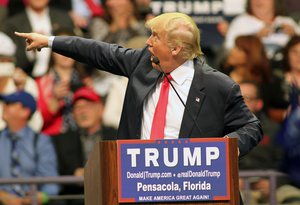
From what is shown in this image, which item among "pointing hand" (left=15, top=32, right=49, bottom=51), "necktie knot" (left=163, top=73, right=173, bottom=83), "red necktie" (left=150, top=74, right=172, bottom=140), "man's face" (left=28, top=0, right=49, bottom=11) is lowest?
"red necktie" (left=150, top=74, right=172, bottom=140)

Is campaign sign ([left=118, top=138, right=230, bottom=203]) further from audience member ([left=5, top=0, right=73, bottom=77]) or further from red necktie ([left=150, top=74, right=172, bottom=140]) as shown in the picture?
audience member ([left=5, top=0, right=73, bottom=77])

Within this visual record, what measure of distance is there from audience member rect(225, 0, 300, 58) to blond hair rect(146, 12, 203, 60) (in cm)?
417

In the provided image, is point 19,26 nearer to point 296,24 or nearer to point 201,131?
point 296,24

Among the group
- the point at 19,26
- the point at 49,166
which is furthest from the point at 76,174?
the point at 19,26

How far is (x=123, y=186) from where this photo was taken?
495cm

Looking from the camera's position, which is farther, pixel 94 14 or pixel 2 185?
pixel 94 14

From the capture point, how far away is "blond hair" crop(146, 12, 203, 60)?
5.55 m

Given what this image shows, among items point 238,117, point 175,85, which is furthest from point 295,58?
point 175,85

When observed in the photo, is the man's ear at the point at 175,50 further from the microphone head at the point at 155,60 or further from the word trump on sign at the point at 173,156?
the word trump on sign at the point at 173,156

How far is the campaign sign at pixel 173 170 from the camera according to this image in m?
4.95

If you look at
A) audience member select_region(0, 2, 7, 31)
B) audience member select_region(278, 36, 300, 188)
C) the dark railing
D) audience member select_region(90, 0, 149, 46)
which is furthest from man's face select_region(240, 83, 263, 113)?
audience member select_region(0, 2, 7, 31)

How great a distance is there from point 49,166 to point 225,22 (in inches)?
87.7

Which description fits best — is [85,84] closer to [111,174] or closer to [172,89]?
[172,89]

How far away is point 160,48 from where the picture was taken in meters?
5.61
